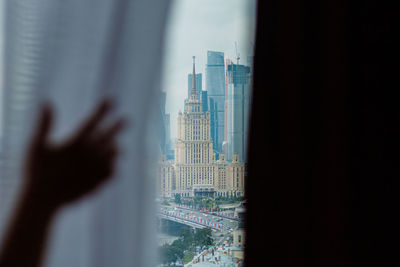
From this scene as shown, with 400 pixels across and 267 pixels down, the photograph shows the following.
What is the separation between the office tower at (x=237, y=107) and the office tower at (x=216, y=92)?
2 cm

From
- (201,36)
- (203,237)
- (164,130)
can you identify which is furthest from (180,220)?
(201,36)

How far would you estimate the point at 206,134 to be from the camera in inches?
33.9

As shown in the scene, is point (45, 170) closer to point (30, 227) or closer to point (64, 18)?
point (30, 227)

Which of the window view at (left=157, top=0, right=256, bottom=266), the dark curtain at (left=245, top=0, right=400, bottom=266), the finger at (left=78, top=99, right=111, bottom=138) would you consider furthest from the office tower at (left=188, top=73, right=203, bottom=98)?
the finger at (left=78, top=99, right=111, bottom=138)

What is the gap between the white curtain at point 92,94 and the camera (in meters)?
0.58

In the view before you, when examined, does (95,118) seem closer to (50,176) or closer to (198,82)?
(50,176)

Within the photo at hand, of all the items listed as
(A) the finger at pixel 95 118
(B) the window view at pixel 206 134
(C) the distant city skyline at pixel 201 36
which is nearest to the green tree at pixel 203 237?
(B) the window view at pixel 206 134

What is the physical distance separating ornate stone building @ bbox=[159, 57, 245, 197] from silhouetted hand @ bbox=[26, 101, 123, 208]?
0.51ft

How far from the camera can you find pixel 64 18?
61 centimetres

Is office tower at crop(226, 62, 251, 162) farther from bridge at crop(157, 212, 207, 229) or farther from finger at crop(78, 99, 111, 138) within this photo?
finger at crop(78, 99, 111, 138)

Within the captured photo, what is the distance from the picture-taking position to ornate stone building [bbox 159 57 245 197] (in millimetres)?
809

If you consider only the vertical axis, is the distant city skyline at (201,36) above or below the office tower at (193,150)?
above

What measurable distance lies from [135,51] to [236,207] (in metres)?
0.45

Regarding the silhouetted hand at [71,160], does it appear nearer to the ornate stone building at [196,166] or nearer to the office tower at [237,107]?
the ornate stone building at [196,166]
